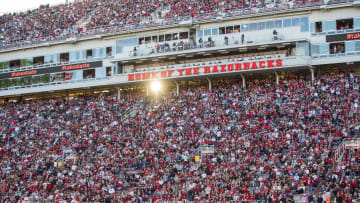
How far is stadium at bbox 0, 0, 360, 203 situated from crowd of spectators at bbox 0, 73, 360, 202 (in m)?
0.09

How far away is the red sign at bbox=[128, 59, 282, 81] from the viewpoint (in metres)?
39.2

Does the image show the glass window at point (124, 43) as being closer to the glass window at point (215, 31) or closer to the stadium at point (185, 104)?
the stadium at point (185, 104)

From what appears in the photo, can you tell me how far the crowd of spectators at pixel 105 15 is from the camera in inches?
1724

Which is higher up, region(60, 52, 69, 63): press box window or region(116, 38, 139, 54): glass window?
region(116, 38, 139, 54): glass window

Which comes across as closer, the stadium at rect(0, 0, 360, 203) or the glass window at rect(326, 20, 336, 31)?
the stadium at rect(0, 0, 360, 203)

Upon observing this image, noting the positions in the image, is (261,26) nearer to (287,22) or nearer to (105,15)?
(287,22)

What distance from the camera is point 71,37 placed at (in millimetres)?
48312

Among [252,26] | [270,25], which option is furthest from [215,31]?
[270,25]

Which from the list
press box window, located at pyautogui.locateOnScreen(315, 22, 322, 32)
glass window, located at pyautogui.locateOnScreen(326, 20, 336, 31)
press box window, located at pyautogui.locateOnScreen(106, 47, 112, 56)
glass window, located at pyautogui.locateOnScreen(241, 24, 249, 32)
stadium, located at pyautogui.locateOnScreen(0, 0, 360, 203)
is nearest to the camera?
stadium, located at pyautogui.locateOnScreen(0, 0, 360, 203)

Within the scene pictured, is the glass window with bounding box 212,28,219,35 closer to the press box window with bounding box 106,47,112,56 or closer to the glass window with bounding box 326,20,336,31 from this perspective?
the glass window with bounding box 326,20,336,31

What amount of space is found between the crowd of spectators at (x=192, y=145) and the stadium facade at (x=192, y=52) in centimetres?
144

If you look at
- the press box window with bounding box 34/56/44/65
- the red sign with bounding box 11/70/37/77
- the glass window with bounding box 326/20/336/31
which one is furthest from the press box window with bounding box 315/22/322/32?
the red sign with bounding box 11/70/37/77

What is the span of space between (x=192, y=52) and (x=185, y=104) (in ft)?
16.1

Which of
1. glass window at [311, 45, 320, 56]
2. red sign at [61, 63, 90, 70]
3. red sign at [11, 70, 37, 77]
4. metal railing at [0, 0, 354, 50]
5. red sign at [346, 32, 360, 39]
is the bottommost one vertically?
red sign at [11, 70, 37, 77]
